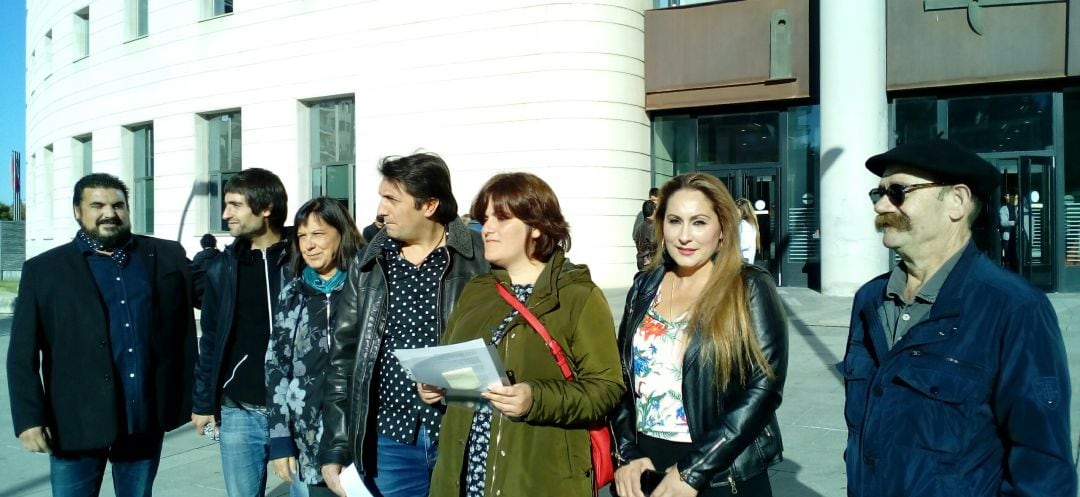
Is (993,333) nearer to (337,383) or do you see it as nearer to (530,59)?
(337,383)

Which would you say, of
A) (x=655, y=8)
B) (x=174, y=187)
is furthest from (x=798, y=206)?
(x=174, y=187)

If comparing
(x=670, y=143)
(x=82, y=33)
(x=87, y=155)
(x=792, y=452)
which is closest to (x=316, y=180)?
(x=670, y=143)

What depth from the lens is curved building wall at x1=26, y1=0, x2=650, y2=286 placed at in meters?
15.5

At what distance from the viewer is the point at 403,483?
3.10 m

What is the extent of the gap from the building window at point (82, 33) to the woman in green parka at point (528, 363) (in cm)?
2556

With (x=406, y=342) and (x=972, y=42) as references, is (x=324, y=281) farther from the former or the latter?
(x=972, y=42)

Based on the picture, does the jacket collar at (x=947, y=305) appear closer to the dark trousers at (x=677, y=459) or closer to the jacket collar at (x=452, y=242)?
the dark trousers at (x=677, y=459)

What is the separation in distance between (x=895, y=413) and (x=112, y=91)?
80.1ft

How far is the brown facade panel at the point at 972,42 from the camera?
13680 millimetres

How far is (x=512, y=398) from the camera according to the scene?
2.38 metres

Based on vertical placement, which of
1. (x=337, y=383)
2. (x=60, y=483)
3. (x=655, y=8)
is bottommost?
(x=60, y=483)

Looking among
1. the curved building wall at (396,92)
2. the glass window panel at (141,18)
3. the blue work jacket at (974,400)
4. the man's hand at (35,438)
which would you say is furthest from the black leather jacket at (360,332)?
the glass window panel at (141,18)

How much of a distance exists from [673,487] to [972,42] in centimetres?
1431

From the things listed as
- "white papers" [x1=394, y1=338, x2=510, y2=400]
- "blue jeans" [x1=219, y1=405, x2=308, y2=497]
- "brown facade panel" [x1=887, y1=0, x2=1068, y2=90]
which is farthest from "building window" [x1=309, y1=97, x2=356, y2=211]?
"white papers" [x1=394, y1=338, x2=510, y2=400]
